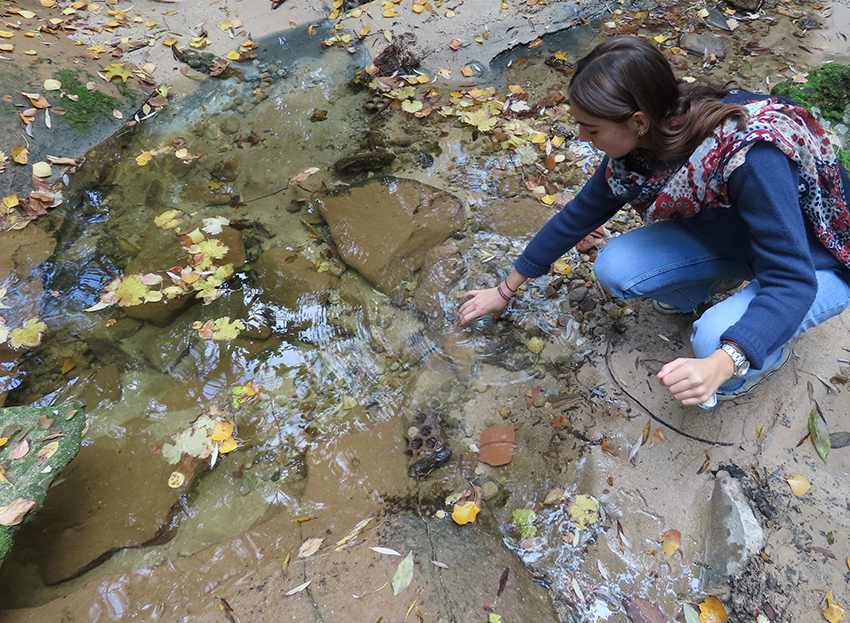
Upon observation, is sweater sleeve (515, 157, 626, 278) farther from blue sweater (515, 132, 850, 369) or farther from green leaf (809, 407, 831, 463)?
green leaf (809, 407, 831, 463)

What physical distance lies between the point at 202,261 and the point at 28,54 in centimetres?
262

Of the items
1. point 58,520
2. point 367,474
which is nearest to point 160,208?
point 58,520

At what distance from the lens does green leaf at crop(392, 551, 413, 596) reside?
1.73 meters

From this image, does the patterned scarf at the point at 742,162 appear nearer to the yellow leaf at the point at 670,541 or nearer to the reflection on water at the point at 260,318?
the reflection on water at the point at 260,318

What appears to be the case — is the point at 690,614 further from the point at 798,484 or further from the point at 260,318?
the point at 260,318

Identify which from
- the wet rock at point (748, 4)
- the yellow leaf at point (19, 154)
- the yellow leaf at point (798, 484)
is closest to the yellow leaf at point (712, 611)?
the yellow leaf at point (798, 484)

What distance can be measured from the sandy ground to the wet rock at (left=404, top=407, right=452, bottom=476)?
67 mm

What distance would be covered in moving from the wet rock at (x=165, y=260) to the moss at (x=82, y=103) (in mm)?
1334

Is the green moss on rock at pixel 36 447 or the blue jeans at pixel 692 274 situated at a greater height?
the blue jeans at pixel 692 274

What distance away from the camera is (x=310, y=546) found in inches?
76.3

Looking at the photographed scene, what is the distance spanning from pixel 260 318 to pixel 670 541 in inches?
88.9

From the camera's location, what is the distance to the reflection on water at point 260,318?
223cm

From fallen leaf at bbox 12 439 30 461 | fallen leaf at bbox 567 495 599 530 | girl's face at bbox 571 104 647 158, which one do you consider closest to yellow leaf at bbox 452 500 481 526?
fallen leaf at bbox 567 495 599 530

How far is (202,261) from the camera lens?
2857 millimetres
